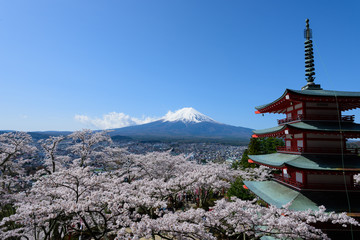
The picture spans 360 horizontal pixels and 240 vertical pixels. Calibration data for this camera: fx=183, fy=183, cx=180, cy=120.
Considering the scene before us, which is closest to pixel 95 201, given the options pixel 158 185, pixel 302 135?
pixel 158 185

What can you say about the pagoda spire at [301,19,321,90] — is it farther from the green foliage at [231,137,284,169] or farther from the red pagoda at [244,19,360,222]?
the green foliage at [231,137,284,169]

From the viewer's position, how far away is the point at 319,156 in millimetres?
8961

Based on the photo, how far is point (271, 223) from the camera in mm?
6227

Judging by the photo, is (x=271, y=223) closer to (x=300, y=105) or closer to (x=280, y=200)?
(x=280, y=200)

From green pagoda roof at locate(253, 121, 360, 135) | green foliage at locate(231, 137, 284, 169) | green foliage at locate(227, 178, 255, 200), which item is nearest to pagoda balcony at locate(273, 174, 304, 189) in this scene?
green pagoda roof at locate(253, 121, 360, 135)

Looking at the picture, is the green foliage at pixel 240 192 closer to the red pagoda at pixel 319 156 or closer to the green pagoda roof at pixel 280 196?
the green pagoda roof at pixel 280 196

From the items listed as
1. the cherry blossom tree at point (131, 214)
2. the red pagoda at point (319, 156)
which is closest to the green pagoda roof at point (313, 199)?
the red pagoda at point (319, 156)

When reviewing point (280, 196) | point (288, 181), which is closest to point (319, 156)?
point (288, 181)

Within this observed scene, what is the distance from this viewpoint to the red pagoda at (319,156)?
8.02m

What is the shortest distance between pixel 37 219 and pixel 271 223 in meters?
8.38

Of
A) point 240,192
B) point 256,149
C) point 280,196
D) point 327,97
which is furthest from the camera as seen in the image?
point 256,149

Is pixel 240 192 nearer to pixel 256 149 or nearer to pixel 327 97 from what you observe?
pixel 327 97

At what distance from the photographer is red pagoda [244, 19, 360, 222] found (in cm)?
802

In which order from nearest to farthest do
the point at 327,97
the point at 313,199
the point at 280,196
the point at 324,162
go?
the point at 313,199 → the point at 324,162 → the point at 327,97 → the point at 280,196
